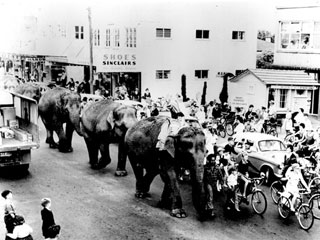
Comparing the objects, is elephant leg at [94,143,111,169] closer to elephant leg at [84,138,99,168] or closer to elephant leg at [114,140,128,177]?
elephant leg at [84,138,99,168]

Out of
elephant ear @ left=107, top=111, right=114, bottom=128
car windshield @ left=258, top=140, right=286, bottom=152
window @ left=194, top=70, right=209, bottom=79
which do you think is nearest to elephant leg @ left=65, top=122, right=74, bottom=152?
elephant ear @ left=107, top=111, right=114, bottom=128

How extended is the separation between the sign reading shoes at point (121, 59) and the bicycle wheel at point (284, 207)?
7724mm

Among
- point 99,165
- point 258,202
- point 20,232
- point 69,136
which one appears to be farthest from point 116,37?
point 20,232

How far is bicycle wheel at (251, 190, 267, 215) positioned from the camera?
31.9 feet

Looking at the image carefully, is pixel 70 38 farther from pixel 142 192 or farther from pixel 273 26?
pixel 142 192

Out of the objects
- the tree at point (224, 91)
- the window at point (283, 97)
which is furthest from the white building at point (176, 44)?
the window at point (283, 97)

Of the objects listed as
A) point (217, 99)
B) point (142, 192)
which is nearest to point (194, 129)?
point (142, 192)

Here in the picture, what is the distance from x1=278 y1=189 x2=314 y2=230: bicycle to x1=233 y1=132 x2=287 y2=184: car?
5.58 ft

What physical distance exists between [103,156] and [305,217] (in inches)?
215

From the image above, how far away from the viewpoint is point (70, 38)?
1811 cm

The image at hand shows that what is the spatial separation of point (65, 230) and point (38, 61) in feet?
34.7

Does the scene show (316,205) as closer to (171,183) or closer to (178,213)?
(178,213)

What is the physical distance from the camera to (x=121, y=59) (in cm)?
1619

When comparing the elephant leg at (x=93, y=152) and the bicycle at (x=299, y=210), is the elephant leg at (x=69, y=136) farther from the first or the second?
the bicycle at (x=299, y=210)
